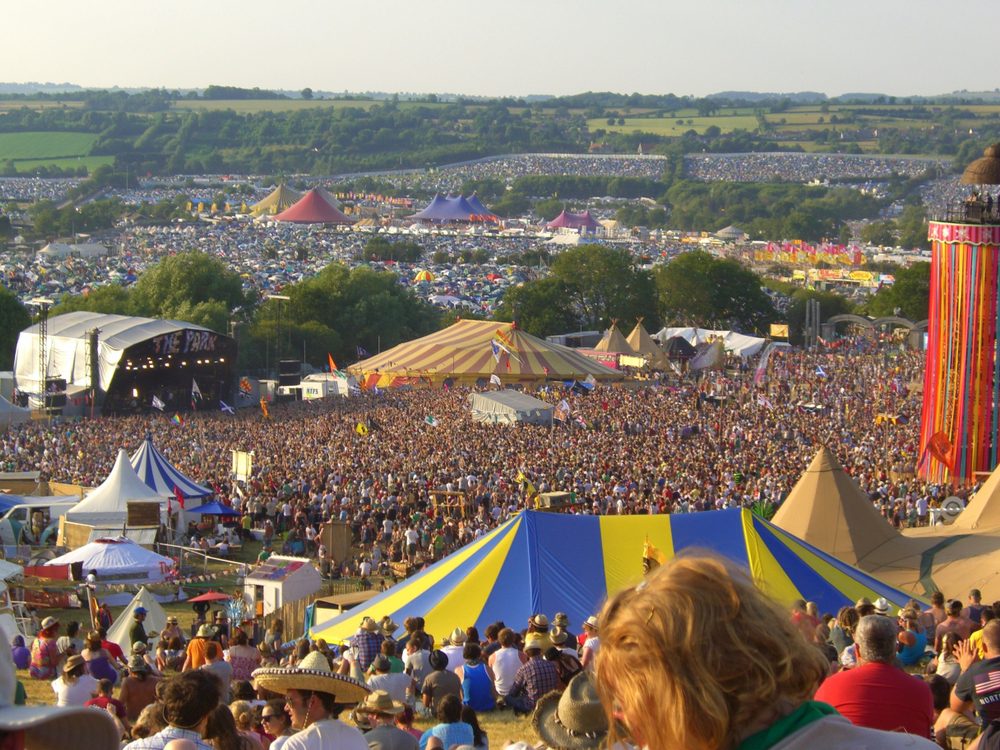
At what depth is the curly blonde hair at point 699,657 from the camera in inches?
56.5

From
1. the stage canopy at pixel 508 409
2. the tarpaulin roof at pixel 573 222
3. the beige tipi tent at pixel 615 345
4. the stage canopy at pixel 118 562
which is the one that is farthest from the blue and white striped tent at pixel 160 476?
the tarpaulin roof at pixel 573 222

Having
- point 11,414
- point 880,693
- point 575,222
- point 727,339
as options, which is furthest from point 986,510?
point 575,222

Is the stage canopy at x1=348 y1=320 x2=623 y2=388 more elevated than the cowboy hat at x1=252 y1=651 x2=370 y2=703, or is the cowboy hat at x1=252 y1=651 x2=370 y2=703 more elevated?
the cowboy hat at x1=252 y1=651 x2=370 y2=703

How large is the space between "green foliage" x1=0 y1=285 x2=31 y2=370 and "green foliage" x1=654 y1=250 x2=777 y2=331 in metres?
23.0

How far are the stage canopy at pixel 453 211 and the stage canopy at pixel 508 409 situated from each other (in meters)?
77.7

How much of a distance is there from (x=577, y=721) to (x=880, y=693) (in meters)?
1.08

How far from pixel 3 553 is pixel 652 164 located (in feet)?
501

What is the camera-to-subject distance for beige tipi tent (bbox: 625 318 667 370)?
1316 inches

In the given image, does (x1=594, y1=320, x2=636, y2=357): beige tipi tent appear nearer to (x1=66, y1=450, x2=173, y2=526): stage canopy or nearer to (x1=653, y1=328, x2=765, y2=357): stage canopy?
(x1=653, y1=328, x2=765, y2=357): stage canopy

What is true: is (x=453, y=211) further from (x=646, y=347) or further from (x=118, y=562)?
(x=118, y=562)

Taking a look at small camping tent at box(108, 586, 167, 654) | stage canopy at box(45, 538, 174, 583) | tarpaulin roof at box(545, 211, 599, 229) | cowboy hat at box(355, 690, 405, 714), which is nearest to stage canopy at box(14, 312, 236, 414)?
stage canopy at box(45, 538, 174, 583)

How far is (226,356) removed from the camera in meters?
30.6

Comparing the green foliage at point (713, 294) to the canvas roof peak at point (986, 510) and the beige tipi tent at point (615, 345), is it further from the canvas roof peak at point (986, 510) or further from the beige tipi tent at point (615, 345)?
the canvas roof peak at point (986, 510)

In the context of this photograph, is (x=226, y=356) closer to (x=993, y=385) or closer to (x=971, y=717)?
(x=993, y=385)
